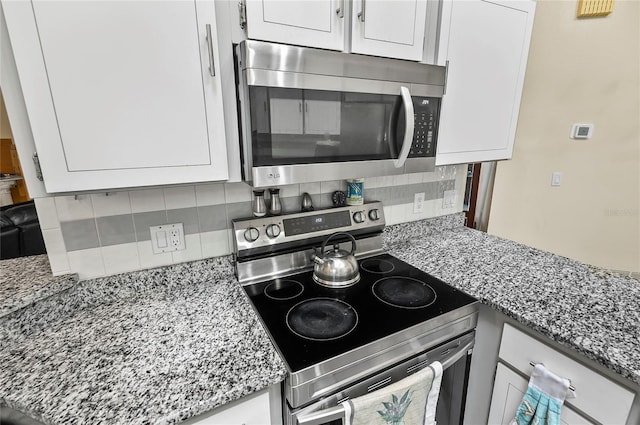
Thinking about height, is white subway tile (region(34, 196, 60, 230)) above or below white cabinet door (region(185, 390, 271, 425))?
above

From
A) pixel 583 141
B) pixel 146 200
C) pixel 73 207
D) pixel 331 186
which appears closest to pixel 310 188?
pixel 331 186

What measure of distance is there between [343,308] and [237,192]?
1.92 feet

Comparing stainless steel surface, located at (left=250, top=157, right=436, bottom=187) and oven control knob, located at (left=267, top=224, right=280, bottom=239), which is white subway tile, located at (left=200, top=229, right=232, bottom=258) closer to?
oven control knob, located at (left=267, top=224, right=280, bottom=239)

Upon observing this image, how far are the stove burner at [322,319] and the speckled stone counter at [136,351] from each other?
0.11 metres

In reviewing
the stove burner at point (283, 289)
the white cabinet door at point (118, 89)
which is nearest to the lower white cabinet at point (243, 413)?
the stove burner at point (283, 289)

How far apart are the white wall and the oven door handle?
269cm

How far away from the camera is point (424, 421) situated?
3.14 ft

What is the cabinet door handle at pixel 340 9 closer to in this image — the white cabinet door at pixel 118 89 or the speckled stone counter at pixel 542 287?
the white cabinet door at pixel 118 89

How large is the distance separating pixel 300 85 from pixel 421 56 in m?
0.50

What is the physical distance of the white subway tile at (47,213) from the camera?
3.07ft

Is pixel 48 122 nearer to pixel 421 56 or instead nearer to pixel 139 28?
pixel 139 28

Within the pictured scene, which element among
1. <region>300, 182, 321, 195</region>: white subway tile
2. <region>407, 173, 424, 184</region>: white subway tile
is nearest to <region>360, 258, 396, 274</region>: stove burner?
<region>300, 182, 321, 195</region>: white subway tile

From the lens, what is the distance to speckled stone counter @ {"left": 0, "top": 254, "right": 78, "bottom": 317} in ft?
2.84

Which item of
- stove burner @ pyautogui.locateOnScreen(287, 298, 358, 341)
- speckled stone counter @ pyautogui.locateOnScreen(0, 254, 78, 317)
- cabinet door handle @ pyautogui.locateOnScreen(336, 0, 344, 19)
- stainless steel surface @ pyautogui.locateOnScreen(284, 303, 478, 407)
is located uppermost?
cabinet door handle @ pyautogui.locateOnScreen(336, 0, 344, 19)
